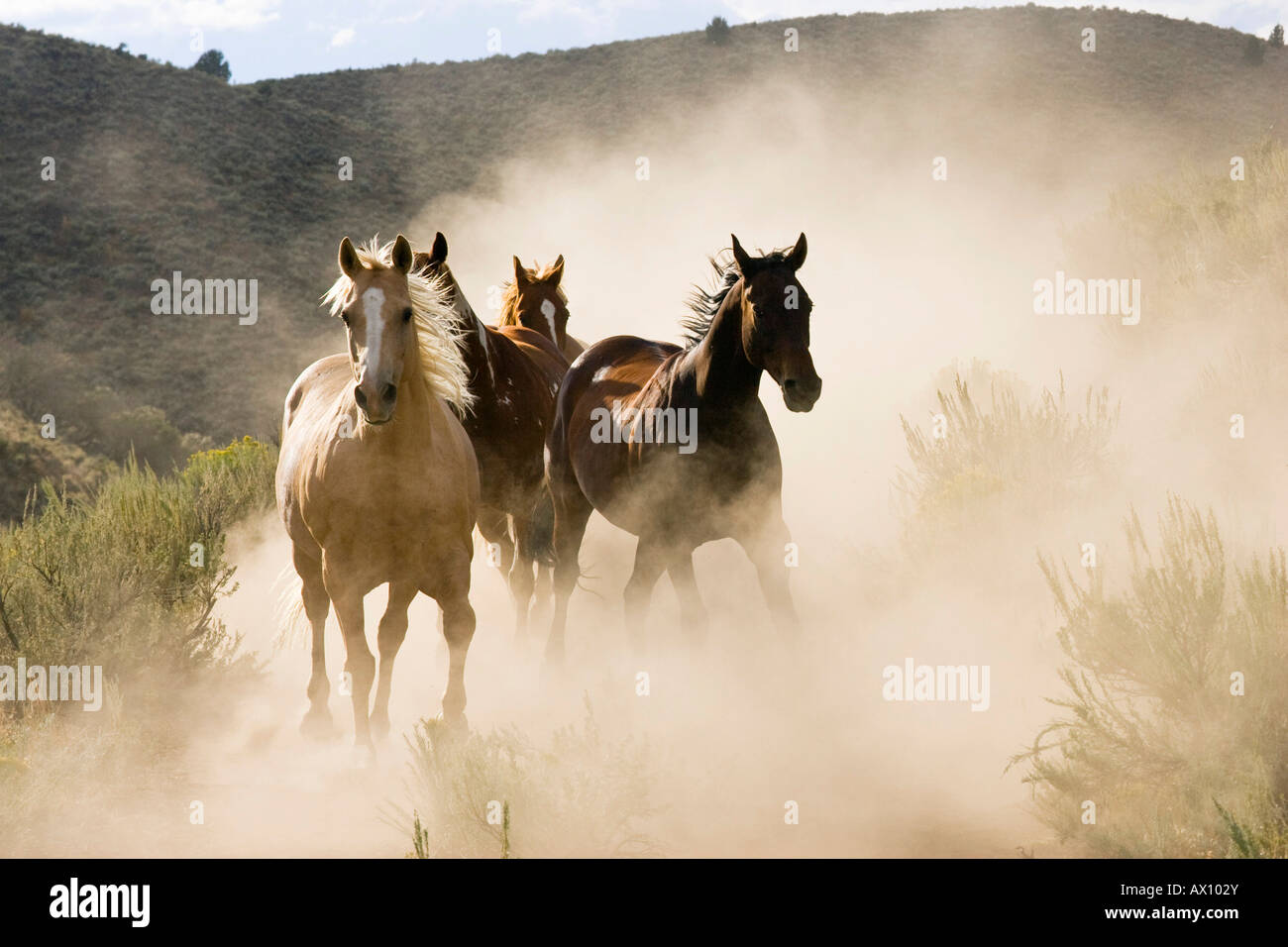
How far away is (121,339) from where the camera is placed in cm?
3291

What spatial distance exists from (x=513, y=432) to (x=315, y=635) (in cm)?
220

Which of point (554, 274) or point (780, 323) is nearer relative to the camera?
point (780, 323)

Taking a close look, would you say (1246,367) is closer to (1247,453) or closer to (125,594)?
(1247,453)

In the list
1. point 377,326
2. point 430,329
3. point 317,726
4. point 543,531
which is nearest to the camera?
point 377,326

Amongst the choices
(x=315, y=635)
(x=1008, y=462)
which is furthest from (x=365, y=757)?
(x=1008, y=462)

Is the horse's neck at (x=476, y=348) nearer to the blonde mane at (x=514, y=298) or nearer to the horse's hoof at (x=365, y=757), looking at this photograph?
the blonde mane at (x=514, y=298)

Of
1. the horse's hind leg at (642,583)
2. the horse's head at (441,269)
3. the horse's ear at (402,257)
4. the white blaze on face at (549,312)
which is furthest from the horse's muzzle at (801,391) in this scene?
the white blaze on face at (549,312)

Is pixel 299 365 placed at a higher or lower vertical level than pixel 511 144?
lower

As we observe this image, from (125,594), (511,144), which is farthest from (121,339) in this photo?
(125,594)

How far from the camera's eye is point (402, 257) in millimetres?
5711

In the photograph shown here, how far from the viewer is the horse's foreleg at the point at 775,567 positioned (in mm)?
6898

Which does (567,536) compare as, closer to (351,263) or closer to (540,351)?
(540,351)

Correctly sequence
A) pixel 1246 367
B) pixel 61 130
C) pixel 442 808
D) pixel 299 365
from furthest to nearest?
pixel 61 130 < pixel 299 365 < pixel 1246 367 < pixel 442 808

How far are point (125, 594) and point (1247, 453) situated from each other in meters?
7.68
